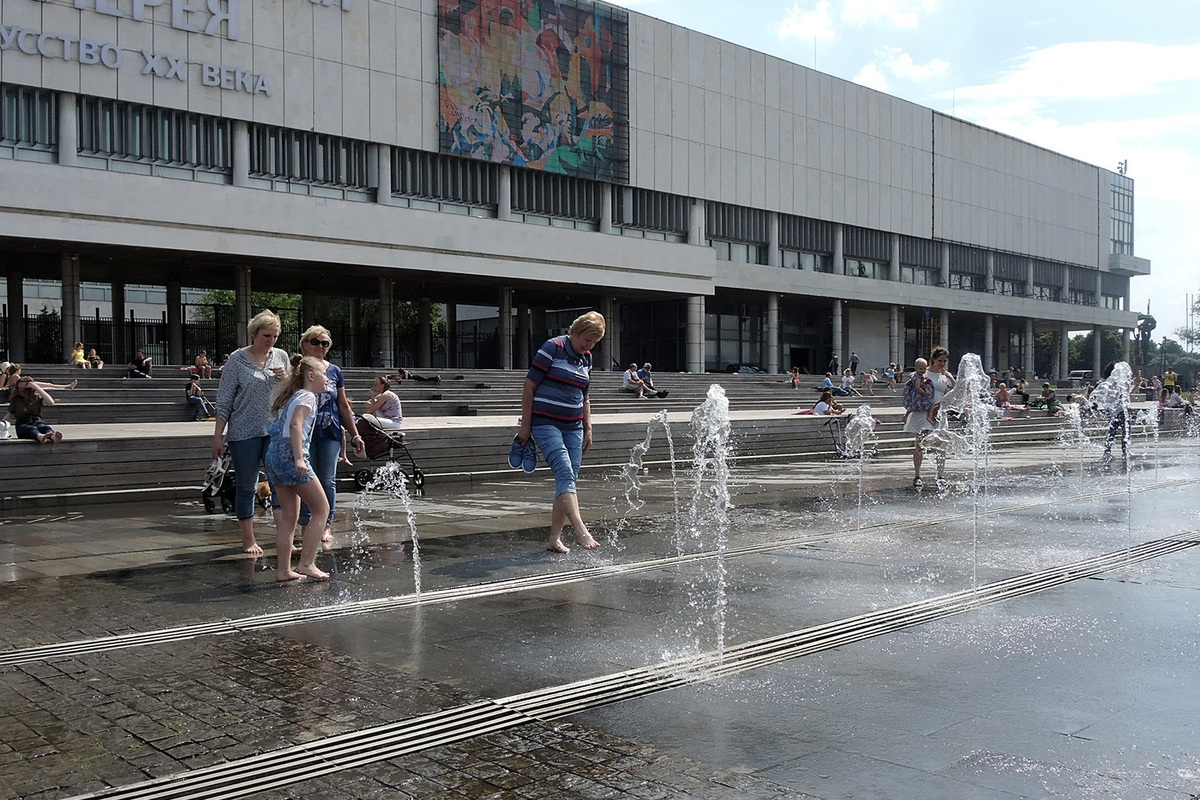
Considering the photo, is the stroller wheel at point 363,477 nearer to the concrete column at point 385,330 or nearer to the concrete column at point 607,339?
the concrete column at point 385,330

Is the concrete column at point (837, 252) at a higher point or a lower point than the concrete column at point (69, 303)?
higher

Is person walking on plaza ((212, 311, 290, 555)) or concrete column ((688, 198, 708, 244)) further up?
concrete column ((688, 198, 708, 244))

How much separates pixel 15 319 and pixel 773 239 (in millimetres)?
37742

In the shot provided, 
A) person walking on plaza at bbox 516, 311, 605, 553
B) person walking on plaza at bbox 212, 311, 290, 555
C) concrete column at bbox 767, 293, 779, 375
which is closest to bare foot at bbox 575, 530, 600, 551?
person walking on plaza at bbox 516, 311, 605, 553

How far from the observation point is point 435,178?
44.1m

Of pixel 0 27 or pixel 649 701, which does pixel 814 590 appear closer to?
pixel 649 701

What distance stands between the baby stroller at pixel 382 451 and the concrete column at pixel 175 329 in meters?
31.6

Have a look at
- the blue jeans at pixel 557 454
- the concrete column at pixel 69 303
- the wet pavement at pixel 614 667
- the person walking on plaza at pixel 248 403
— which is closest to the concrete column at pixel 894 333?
the concrete column at pixel 69 303

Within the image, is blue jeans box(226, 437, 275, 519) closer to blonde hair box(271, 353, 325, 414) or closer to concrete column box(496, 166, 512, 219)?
blonde hair box(271, 353, 325, 414)

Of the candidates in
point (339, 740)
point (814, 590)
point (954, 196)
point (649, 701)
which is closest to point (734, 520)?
point (814, 590)

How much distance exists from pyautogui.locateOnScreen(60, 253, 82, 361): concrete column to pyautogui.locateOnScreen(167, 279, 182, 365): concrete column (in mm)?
6202

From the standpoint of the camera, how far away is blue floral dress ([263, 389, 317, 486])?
23.2ft

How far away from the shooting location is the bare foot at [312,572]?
7145mm

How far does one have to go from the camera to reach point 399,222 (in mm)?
42250
